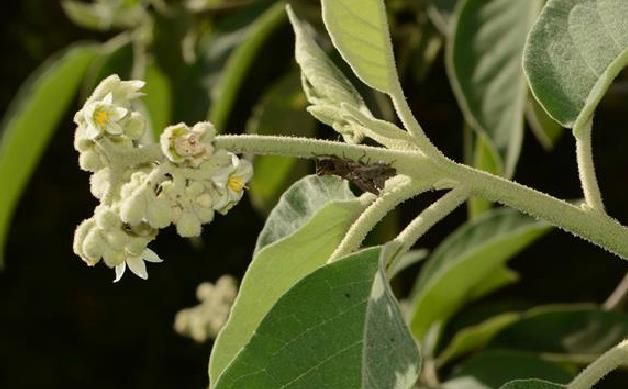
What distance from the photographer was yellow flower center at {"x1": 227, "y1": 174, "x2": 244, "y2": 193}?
97 cm

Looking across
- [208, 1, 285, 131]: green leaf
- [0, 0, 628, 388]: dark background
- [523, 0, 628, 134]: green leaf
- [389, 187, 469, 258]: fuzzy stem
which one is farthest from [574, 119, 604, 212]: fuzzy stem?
[0, 0, 628, 388]: dark background

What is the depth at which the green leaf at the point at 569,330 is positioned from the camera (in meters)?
2.02

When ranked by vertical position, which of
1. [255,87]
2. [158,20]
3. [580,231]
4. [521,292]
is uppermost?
[580,231]

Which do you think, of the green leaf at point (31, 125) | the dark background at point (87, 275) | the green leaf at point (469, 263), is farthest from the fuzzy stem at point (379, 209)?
the dark background at point (87, 275)

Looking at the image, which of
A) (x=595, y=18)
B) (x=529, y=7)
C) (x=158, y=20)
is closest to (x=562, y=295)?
(x=158, y=20)

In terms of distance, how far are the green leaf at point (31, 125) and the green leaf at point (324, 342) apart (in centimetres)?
148

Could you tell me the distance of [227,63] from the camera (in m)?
2.33

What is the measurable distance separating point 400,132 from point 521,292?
2.49m

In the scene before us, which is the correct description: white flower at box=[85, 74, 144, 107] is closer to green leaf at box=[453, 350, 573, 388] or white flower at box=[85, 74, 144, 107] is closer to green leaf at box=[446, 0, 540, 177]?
green leaf at box=[446, 0, 540, 177]

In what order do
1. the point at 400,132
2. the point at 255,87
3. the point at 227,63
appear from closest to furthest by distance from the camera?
1. the point at 400,132
2. the point at 227,63
3. the point at 255,87

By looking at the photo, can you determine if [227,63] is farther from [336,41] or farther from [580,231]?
[580,231]

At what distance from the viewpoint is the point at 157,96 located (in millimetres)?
2400

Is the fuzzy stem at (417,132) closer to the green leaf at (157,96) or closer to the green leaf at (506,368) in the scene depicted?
the green leaf at (506,368)

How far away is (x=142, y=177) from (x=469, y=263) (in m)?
1.13
